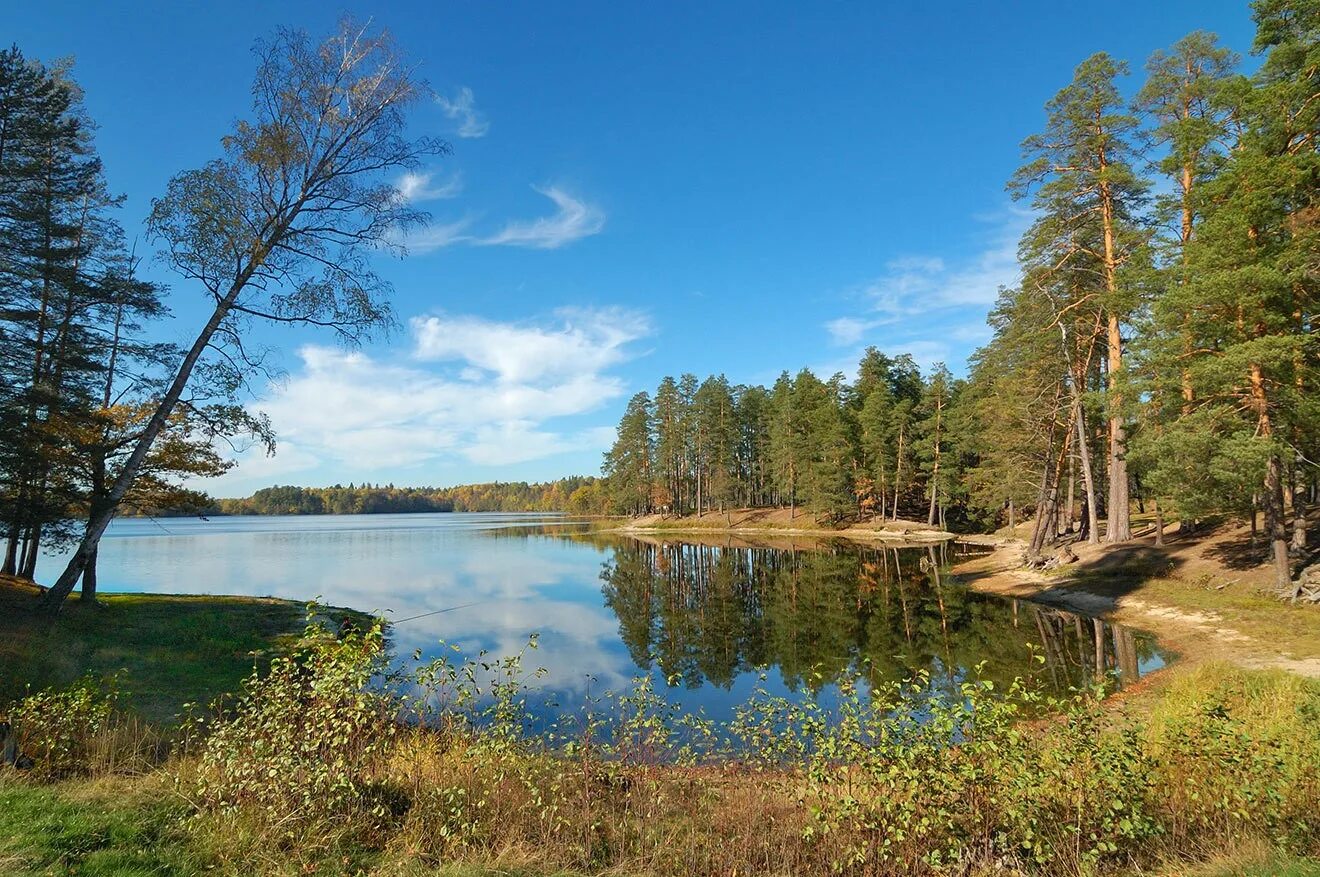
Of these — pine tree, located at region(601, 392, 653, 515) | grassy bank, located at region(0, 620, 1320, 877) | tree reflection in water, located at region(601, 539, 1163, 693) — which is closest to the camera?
grassy bank, located at region(0, 620, 1320, 877)

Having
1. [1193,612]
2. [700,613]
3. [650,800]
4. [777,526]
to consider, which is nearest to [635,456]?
[777,526]

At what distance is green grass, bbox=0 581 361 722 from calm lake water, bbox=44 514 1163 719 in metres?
3.19

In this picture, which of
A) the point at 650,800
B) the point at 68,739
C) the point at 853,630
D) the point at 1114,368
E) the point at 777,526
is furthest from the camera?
the point at 777,526

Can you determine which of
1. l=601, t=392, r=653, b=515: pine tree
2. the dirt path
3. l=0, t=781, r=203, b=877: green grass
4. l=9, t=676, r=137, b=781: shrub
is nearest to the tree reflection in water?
the dirt path

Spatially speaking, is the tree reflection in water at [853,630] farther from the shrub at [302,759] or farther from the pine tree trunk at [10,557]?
the pine tree trunk at [10,557]

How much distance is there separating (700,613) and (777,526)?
45.5 metres

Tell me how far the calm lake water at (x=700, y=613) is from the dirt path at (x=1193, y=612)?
1.02m

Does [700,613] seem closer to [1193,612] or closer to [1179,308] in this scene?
[1193,612]

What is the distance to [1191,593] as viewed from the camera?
60.7ft

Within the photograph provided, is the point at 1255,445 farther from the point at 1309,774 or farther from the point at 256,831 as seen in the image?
the point at 256,831

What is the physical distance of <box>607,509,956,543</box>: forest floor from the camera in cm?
5478

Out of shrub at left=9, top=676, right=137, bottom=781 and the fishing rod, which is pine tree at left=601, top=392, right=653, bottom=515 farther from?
shrub at left=9, top=676, right=137, bottom=781

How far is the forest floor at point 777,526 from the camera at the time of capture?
2157 inches

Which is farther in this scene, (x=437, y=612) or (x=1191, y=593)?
(x=437, y=612)
